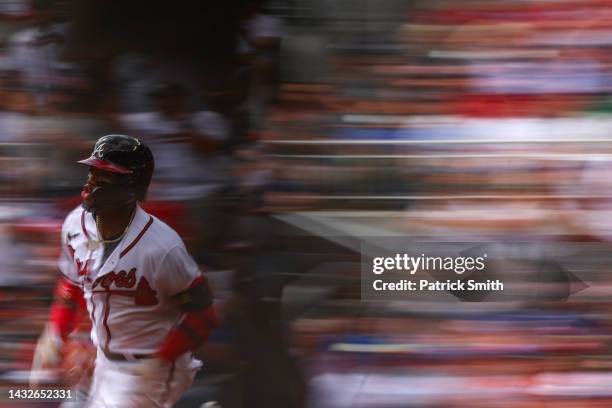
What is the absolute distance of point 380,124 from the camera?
10.5 feet

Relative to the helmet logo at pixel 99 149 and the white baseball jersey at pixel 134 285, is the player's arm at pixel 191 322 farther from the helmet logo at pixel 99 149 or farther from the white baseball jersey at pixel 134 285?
the helmet logo at pixel 99 149

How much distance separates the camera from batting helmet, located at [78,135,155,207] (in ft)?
10.3

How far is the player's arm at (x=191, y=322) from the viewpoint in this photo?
3193 millimetres

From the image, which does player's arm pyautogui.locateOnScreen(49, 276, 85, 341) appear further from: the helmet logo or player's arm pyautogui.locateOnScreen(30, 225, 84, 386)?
the helmet logo

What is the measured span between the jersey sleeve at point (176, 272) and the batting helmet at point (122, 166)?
215 mm

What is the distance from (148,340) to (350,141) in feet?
2.99

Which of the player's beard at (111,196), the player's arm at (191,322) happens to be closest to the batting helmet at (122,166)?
the player's beard at (111,196)

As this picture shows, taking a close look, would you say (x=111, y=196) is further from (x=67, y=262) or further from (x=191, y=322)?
(x=191, y=322)

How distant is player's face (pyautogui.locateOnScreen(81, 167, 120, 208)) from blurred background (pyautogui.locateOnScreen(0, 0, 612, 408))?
17 cm

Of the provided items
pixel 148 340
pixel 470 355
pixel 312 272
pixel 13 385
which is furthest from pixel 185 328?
pixel 470 355

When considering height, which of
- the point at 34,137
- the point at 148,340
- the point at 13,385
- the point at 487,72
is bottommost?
the point at 13,385

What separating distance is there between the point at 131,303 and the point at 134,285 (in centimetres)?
6

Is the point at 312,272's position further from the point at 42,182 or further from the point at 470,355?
the point at 42,182

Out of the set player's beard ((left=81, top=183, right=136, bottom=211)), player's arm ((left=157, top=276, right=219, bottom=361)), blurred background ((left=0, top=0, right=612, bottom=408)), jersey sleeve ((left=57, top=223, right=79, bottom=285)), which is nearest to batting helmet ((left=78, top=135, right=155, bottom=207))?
player's beard ((left=81, top=183, right=136, bottom=211))
